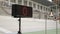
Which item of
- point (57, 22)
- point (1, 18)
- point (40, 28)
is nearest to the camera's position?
point (1, 18)

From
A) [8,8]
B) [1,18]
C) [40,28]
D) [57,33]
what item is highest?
[8,8]

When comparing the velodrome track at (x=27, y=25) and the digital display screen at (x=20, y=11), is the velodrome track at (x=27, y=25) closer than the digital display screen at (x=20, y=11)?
No

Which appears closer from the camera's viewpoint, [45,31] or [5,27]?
[5,27]

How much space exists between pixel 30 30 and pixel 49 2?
4.07ft

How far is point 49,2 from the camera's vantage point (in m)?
4.00

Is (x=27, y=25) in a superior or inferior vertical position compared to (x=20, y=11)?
inferior

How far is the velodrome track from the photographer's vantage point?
119 inches

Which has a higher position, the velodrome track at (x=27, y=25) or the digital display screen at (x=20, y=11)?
the digital display screen at (x=20, y=11)

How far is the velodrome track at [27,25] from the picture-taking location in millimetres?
3016

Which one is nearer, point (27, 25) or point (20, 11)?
point (20, 11)

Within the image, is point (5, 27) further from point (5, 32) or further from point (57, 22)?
point (57, 22)

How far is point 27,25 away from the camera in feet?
11.5

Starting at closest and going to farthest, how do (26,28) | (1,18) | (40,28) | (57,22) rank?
(1,18) → (26,28) → (40,28) → (57,22)

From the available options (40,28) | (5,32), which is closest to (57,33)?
(40,28)
